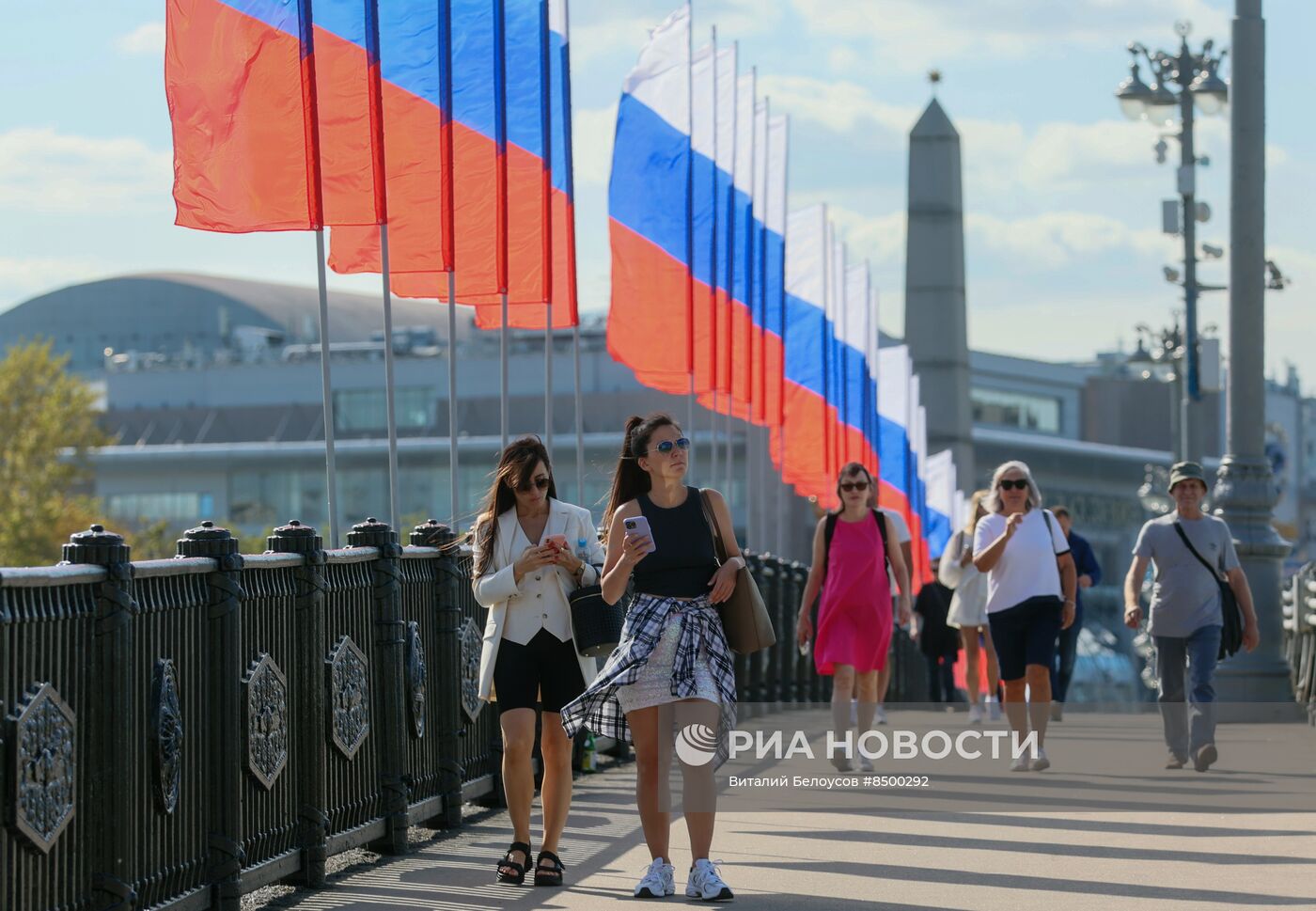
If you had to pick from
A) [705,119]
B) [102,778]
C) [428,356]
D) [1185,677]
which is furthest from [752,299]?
[428,356]

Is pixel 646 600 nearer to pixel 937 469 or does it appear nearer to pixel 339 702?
pixel 339 702

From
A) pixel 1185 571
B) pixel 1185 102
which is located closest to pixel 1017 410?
pixel 1185 102

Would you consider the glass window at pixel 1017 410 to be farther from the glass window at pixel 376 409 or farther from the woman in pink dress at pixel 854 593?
the woman in pink dress at pixel 854 593

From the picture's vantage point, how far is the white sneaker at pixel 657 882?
335 inches

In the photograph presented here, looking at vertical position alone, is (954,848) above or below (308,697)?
below

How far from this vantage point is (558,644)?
9.20m

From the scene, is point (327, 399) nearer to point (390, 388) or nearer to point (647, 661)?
point (390, 388)

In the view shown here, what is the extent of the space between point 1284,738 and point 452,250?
283 inches

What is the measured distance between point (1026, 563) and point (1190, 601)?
102cm

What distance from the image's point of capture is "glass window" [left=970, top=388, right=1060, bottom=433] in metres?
130

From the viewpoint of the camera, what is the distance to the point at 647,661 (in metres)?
8.52

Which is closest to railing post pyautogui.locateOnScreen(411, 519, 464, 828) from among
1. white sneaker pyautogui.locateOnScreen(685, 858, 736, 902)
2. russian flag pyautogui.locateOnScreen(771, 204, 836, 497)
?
white sneaker pyautogui.locateOnScreen(685, 858, 736, 902)

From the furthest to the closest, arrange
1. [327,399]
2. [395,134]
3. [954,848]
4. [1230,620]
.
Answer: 1. [395,134]
2. [1230,620]
3. [327,399]
4. [954,848]

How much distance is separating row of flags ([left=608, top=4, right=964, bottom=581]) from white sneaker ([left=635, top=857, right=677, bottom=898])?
43.5ft
